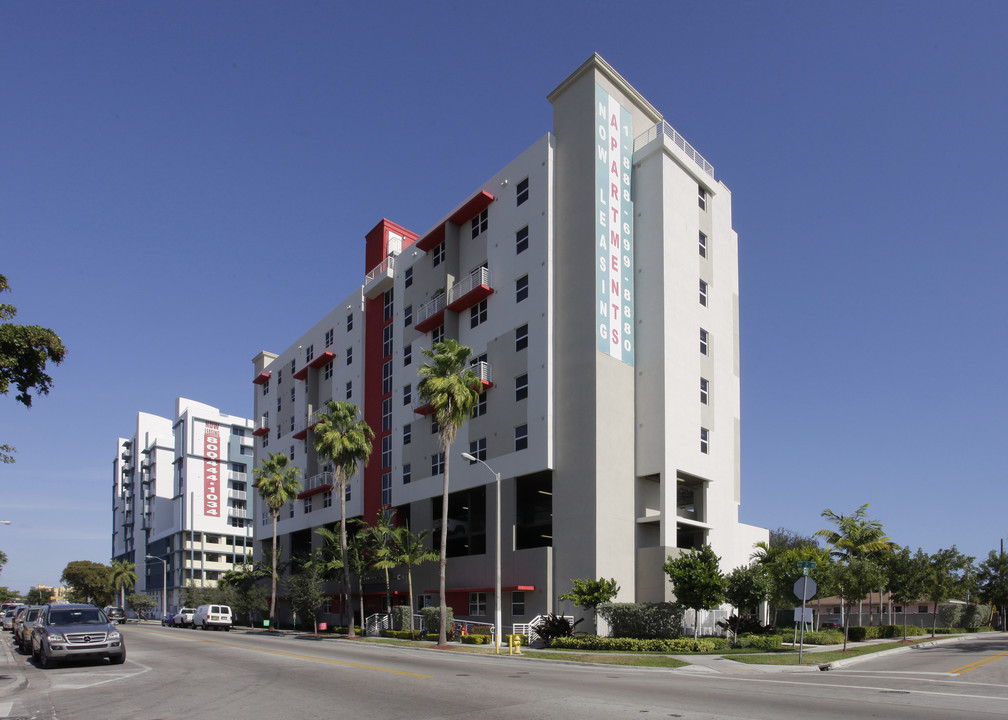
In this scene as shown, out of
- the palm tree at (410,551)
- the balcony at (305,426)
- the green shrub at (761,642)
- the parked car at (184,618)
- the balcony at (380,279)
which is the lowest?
the parked car at (184,618)

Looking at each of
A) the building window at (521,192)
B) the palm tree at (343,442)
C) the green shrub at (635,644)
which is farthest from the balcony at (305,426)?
the green shrub at (635,644)

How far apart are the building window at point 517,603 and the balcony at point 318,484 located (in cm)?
2530

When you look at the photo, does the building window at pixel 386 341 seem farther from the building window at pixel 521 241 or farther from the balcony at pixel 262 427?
the balcony at pixel 262 427

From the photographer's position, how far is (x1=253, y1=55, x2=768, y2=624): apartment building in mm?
40562

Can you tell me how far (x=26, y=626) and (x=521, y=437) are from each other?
2433cm

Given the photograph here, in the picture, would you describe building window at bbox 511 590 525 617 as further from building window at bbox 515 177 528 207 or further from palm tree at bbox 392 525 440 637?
building window at bbox 515 177 528 207

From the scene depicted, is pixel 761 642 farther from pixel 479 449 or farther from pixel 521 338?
pixel 521 338

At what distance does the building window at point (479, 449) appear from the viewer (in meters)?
46.6

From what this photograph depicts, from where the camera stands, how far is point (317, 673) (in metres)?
20.8

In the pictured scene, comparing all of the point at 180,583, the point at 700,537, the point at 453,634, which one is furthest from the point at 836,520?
the point at 180,583

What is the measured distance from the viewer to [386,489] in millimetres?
57344

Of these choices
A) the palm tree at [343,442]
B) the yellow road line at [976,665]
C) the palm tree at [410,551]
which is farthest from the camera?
the palm tree at [343,442]

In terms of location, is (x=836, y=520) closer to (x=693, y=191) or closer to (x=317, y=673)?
(x=693, y=191)

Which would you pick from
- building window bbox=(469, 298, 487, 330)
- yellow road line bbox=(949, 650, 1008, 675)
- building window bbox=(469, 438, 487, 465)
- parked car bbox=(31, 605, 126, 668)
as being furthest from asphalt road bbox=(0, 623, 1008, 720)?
building window bbox=(469, 298, 487, 330)
